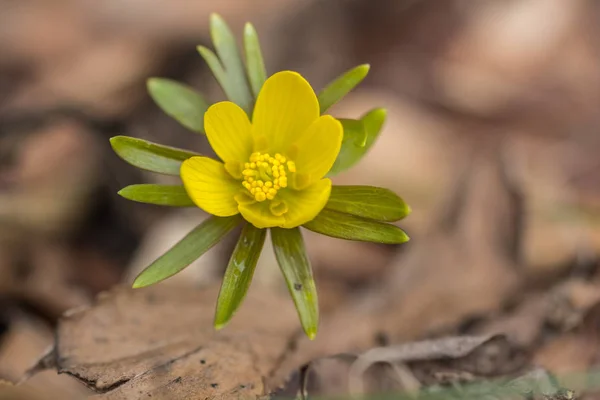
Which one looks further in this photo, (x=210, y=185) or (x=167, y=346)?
(x=167, y=346)

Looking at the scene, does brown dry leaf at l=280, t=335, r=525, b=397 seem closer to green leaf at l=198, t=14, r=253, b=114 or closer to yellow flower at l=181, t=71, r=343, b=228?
yellow flower at l=181, t=71, r=343, b=228

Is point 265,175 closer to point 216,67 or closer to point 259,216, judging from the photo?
point 259,216

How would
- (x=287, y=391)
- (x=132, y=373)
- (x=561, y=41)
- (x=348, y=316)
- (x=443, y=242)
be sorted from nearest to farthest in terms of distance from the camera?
(x=132, y=373) < (x=287, y=391) < (x=348, y=316) < (x=443, y=242) < (x=561, y=41)

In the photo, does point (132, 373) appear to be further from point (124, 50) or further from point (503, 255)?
point (124, 50)

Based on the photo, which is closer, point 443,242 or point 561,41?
point 443,242

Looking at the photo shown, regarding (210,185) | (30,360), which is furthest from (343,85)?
(30,360)

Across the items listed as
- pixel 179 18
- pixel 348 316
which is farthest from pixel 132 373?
pixel 179 18

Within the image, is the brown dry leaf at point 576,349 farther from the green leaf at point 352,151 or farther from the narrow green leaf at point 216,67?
the narrow green leaf at point 216,67
